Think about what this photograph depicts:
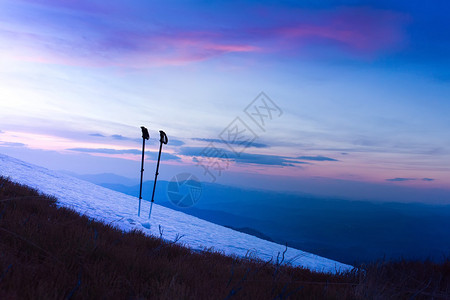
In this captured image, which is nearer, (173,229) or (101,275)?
(101,275)

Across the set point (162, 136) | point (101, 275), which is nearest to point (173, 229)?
point (162, 136)

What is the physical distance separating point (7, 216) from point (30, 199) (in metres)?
2.36

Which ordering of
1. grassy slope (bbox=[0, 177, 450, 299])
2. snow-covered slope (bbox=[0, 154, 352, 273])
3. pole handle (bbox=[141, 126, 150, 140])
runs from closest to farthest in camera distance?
1. grassy slope (bbox=[0, 177, 450, 299])
2. snow-covered slope (bbox=[0, 154, 352, 273])
3. pole handle (bbox=[141, 126, 150, 140])

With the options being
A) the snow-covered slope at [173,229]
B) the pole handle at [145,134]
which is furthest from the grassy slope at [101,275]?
the pole handle at [145,134]

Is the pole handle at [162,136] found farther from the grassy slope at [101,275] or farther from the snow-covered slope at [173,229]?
the grassy slope at [101,275]

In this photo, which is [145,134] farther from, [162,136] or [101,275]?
[101,275]

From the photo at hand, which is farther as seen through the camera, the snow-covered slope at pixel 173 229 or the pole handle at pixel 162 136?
the pole handle at pixel 162 136

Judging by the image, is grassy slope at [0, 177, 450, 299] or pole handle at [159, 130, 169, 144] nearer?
grassy slope at [0, 177, 450, 299]

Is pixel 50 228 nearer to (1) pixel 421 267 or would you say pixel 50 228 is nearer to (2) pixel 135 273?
(2) pixel 135 273

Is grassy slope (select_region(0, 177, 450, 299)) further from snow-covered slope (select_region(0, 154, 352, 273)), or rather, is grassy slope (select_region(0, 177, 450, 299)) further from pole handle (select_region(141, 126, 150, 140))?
Answer: pole handle (select_region(141, 126, 150, 140))

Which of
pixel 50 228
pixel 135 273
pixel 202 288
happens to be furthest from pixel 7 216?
pixel 202 288

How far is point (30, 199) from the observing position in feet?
21.0

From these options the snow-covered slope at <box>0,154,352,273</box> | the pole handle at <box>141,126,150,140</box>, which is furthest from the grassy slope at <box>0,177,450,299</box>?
the pole handle at <box>141,126,150,140</box>

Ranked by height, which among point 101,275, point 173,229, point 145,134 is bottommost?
point 173,229
